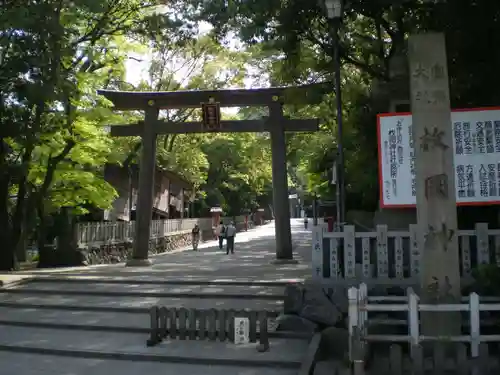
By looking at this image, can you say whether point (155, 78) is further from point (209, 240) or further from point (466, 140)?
point (466, 140)

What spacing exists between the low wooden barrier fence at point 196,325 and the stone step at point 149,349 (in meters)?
0.12

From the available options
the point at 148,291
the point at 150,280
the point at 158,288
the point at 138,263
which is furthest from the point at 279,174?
the point at 148,291

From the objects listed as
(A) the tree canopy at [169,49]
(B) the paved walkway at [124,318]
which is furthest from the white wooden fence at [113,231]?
(B) the paved walkway at [124,318]

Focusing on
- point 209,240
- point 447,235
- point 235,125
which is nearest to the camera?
point 447,235

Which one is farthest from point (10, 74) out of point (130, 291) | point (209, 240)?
point (209, 240)

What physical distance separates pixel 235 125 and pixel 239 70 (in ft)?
38.9

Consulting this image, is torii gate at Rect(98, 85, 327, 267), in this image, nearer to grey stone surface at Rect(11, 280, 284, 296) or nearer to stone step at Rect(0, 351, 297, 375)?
grey stone surface at Rect(11, 280, 284, 296)

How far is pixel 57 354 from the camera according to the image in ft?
26.2

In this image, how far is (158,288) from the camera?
12188 mm

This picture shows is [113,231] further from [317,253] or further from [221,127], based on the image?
[317,253]

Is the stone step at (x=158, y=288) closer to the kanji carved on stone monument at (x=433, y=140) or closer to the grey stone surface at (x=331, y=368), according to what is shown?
the grey stone surface at (x=331, y=368)

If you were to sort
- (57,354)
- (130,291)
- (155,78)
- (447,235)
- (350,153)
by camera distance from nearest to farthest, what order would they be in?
(447,235)
(57,354)
(130,291)
(350,153)
(155,78)

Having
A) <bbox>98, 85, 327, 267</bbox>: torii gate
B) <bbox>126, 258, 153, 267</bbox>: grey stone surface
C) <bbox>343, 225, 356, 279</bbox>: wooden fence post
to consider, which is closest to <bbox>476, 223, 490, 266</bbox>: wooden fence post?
<bbox>343, 225, 356, 279</bbox>: wooden fence post

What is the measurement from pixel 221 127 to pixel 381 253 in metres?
9.63
